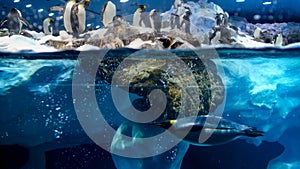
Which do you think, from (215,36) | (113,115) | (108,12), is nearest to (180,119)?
(215,36)

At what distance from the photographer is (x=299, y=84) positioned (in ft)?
39.3

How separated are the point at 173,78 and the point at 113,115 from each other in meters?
4.14

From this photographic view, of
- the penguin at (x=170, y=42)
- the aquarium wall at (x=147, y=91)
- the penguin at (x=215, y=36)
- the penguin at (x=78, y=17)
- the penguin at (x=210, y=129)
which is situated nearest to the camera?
the penguin at (x=210, y=129)

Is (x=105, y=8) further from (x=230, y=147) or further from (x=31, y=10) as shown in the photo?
(x=31, y=10)

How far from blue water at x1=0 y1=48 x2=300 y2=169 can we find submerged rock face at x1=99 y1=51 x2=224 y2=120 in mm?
820

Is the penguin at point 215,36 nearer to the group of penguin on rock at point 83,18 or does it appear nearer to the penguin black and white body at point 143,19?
the group of penguin on rock at point 83,18

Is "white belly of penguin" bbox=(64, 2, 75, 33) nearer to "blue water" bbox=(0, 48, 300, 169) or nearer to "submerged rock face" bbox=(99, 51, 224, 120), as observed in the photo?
"blue water" bbox=(0, 48, 300, 169)

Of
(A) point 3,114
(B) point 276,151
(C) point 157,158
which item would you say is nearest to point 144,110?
(C) point 157,158

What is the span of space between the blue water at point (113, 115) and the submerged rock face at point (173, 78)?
0.82 metres

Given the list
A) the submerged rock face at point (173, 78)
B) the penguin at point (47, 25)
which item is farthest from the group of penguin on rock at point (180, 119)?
the penguin at point (47, 25)

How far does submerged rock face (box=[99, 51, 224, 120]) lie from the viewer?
7930 millimetres

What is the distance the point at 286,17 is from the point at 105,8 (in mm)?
11322

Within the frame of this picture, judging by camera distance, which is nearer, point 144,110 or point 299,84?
point 144,110

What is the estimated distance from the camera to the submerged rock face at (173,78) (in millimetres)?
7930
